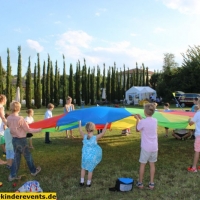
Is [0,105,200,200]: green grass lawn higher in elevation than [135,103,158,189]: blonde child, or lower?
lower

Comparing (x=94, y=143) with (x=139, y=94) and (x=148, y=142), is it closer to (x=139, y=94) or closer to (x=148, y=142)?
(x=148, y=142)

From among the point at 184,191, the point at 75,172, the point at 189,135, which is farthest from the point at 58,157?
the point at 189,135

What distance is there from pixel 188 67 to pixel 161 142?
22.6 meters

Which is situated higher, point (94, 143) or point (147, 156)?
point (94, 143)

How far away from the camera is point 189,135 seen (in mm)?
7289

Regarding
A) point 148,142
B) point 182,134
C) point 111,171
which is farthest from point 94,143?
point 182,134

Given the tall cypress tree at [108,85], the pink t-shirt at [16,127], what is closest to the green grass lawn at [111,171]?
the pink t-shirt at [16,127]

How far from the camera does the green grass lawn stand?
10.9 ft

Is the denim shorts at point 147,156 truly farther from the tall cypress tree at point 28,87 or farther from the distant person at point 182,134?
the tall cypress tree at point 28,87

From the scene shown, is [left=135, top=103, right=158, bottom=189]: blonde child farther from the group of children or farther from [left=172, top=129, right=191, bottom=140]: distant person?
[left=172, top=129, right=191, bottom=140]: distant person

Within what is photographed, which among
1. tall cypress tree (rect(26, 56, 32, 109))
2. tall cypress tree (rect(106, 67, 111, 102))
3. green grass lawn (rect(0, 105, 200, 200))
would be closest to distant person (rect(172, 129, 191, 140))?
green grass lawn (rect(0, 105, 200, 200))

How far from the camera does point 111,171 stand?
4.33 meters

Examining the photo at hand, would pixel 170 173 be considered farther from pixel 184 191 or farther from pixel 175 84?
pixel 175 84

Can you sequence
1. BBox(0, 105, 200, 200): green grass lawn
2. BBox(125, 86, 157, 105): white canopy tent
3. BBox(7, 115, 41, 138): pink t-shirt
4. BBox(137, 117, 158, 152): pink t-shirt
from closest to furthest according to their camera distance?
BBox(0, 105, 200, 200): green grass lawn → BBox(137, 117, 158, 152): pink t-shirt → BBox(7, 115, 41, 138): pink t-shirt → BBox(125, 86, 157, 105): white canopy tent
